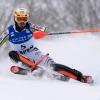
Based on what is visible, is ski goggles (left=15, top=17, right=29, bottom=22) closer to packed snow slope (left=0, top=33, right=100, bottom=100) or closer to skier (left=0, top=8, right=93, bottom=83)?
skier (left=0, top=8, right=93, bottom=83)

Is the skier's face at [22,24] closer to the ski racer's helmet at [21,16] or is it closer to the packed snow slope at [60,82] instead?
the ski racer's helmet at [21,16]

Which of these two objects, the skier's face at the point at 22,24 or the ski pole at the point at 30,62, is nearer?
the skier's face at the point at 22,24

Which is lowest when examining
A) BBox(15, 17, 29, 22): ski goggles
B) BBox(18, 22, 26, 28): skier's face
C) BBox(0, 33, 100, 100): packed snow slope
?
BBox(0, 33, 100, 100): packed snow slope

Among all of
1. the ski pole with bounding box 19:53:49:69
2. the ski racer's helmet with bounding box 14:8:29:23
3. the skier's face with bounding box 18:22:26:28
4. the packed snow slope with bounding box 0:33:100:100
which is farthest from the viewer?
the ski pole with bounding box 19:53:49:69

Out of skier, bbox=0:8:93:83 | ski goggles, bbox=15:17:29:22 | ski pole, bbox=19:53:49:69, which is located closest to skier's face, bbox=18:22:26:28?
skier, bbox=0:8:93:83

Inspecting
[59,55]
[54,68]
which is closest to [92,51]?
[59,55]

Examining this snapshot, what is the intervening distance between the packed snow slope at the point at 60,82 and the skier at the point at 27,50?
0.78 feet

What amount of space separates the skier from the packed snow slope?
0.78 ft

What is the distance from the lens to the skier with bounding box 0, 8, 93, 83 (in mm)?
9898

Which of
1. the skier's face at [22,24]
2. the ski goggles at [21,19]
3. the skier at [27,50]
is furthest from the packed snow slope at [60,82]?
the ski goggles at [21,19]

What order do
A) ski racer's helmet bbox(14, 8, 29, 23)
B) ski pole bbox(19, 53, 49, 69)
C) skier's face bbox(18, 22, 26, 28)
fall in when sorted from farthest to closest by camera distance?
ski pole bbox(19, 53, 49, 69) → skier's face bbox(18, 22, 26, 28) → ski racer's helmet bbox(14, 8, 29, 23)

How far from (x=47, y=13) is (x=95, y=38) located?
2432 millimetres

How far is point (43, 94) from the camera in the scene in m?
7.65

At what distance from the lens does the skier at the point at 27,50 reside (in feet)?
32.5
